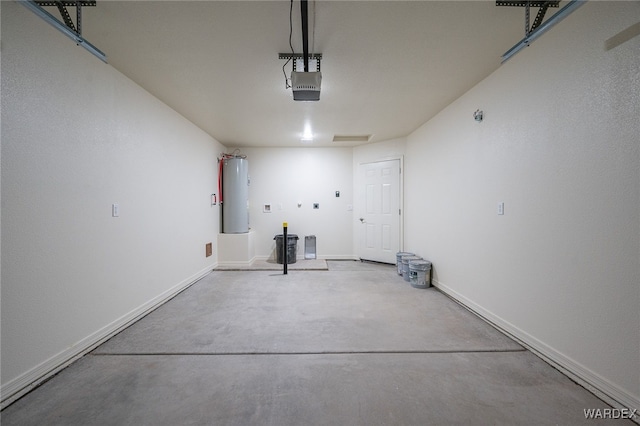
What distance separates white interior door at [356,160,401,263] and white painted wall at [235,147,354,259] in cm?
35

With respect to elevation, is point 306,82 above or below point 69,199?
above

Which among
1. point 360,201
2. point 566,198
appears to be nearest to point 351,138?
point 360,201

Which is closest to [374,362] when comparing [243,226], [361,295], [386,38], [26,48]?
[361,295]

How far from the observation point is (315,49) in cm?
216

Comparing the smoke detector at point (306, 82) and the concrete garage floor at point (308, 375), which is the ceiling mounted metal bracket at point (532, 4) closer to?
the smoke detector at point (306, 82)

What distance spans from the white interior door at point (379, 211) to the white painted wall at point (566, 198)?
204cm

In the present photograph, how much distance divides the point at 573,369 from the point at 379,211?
3.64m

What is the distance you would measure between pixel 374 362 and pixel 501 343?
1.16 meters

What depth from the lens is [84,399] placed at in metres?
1.57

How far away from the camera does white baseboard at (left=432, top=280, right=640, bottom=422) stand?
1474mm

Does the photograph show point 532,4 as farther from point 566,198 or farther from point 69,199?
point 69,199

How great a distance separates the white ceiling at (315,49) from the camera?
5.74ft

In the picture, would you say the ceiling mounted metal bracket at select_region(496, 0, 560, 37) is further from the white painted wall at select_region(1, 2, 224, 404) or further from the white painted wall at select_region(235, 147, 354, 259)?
the white painted wall at select_region(235, 147, 354, 259)

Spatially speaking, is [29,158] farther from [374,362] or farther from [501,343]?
[501,343]
